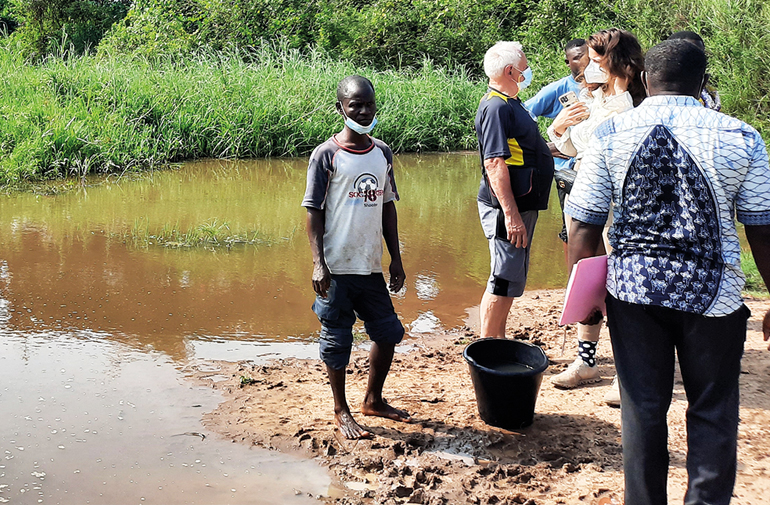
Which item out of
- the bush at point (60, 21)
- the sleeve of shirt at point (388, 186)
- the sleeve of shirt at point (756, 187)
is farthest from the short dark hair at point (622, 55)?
the bush at point (60, 21)

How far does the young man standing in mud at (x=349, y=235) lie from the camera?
387 cm

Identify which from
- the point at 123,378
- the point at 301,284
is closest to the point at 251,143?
the point at 301,284

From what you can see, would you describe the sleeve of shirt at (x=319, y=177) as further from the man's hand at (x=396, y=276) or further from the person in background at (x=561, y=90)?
the person in background at (x=561, y=90)

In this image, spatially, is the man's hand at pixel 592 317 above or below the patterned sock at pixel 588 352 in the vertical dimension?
above

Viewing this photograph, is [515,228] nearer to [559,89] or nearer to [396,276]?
[396,276]

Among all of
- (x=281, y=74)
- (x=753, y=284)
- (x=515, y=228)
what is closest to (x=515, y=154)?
(x=515, y=228)

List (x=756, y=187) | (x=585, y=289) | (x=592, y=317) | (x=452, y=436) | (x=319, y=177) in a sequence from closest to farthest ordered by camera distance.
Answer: (x=756, y=187) < (x=585, y=289) < (x=592, y=317) < (x=319, y=177) < (x=452, y=436)

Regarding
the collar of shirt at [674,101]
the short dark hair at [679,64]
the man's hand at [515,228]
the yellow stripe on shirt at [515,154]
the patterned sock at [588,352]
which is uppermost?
the short dark hair at [679,64]

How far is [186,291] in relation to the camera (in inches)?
256

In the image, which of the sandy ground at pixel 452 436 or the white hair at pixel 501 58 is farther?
the white hair at pixel 501 58

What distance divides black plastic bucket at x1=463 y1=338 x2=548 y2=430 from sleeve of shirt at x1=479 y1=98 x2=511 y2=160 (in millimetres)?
1073

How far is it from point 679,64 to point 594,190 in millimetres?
533

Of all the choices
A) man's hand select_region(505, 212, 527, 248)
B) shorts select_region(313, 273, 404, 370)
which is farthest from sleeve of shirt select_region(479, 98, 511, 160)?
shorts select_region(313, 273, 404, 370)

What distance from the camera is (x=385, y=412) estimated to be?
4180 mm
